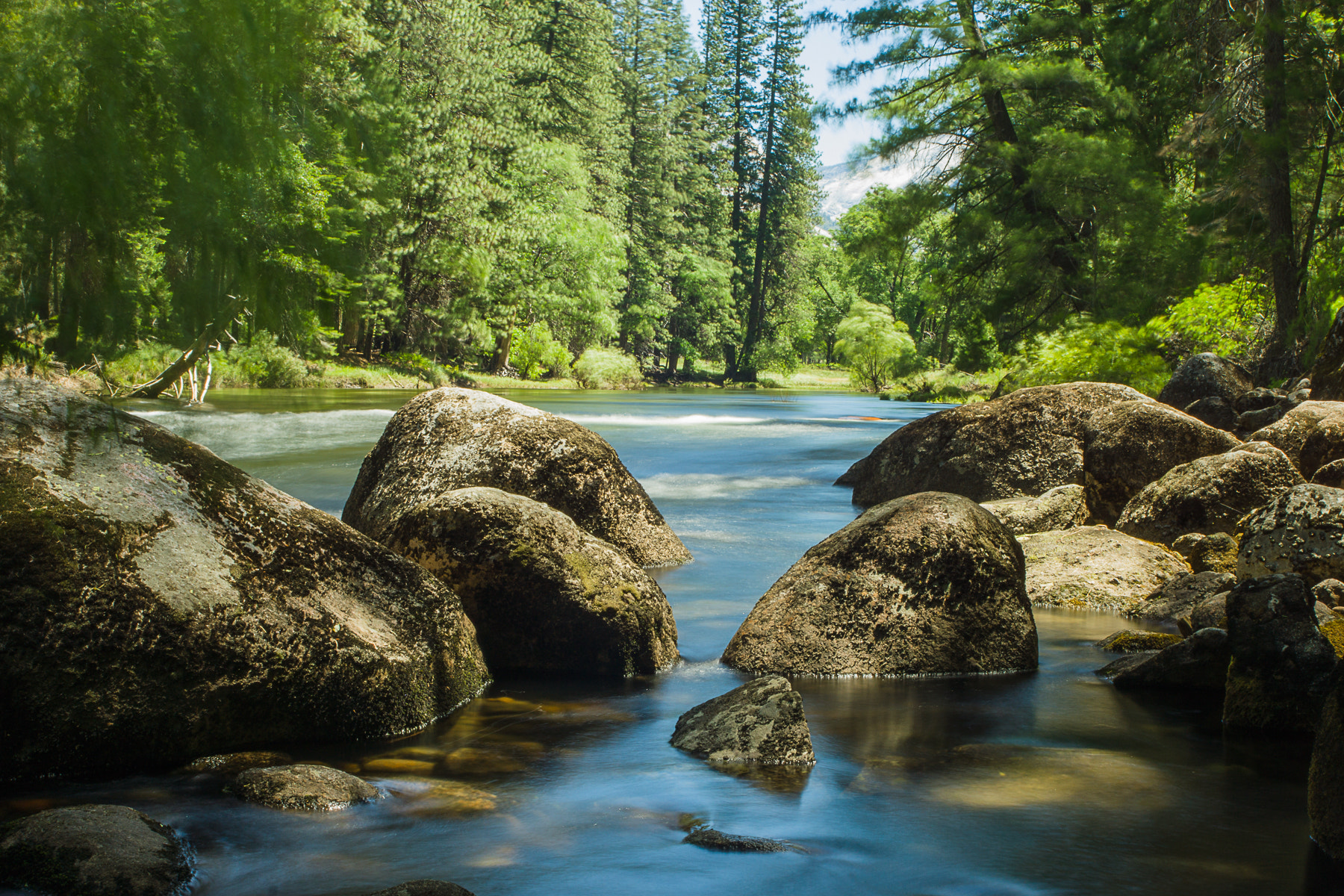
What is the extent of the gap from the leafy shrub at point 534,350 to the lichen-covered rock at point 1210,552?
37903 millimetres

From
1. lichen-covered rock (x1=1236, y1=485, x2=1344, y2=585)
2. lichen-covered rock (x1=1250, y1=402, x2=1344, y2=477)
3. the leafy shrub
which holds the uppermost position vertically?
the leafy shrub

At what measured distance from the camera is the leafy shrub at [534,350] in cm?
4384

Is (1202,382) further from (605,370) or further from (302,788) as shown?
(605,370)

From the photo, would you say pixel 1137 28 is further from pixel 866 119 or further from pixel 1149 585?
pixel 1149 585

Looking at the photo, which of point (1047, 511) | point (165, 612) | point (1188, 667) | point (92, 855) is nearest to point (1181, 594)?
point (1188, 667)

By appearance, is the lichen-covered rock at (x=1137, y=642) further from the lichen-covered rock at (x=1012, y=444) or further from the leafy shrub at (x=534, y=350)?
the leafy shrub at (x=534, y=350)

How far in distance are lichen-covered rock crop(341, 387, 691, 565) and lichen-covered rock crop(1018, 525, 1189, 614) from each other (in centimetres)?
313

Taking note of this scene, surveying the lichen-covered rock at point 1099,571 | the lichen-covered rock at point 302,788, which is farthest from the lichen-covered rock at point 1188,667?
the lichen-covered rock at point 302,788

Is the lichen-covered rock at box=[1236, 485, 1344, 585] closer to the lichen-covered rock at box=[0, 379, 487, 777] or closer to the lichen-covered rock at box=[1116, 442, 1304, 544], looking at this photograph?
the lichen-covered rock at box=[1116, 442, 1304, 544]

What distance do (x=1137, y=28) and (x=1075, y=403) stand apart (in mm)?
12968

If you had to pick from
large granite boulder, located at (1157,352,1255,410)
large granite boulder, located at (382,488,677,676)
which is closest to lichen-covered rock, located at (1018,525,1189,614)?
large granite boulder, located at (382,488,677,676)

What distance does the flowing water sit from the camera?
Result: 9.99 ft

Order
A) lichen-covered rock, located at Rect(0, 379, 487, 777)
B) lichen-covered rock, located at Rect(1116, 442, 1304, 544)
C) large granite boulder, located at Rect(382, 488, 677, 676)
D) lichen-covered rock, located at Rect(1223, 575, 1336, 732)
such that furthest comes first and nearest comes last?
lichen-covered rock, located at Rect(1116, 442, 1304, 544) < large granite boulder, located at Rect(382, 488, 677, 676) < lichen-covered rock, located at Rect(1223, 575, 1336, 732) < lichen-covered rock, located at Rect(0, 379, 487, 777)

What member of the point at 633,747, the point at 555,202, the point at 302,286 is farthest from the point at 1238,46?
the point at 555,202
